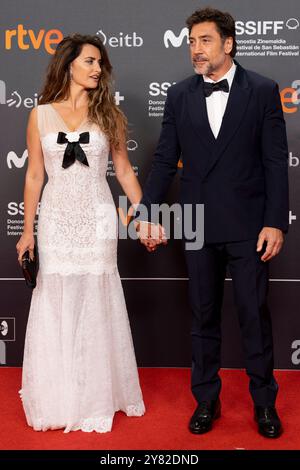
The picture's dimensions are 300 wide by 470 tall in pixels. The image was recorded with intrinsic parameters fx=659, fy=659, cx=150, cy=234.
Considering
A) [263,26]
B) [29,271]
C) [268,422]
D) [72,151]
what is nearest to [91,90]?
[72,151]

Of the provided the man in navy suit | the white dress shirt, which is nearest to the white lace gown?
the man in navy suit

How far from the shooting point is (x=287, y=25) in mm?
3793

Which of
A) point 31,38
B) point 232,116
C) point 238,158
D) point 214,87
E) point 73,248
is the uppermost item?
point 31,38

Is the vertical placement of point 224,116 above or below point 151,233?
above

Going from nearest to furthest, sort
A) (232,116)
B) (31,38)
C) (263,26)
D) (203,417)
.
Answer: (232,116), (203,417), (263,26), (31,38)

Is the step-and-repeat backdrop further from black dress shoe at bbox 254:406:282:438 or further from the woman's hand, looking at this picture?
black dress shoe at bbox 254:406:282:438

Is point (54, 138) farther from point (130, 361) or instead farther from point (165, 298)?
point (165, 298)

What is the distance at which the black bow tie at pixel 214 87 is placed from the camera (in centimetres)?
291

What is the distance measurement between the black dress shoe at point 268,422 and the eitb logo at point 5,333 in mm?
1756

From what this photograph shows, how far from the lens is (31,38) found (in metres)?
3.91

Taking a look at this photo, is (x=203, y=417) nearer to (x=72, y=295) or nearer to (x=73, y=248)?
(x=72, y=295)

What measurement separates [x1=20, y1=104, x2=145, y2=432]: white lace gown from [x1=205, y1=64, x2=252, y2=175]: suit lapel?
58 centimetres

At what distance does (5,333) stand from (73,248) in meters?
1.28

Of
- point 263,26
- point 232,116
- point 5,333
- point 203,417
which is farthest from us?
point 5,333
